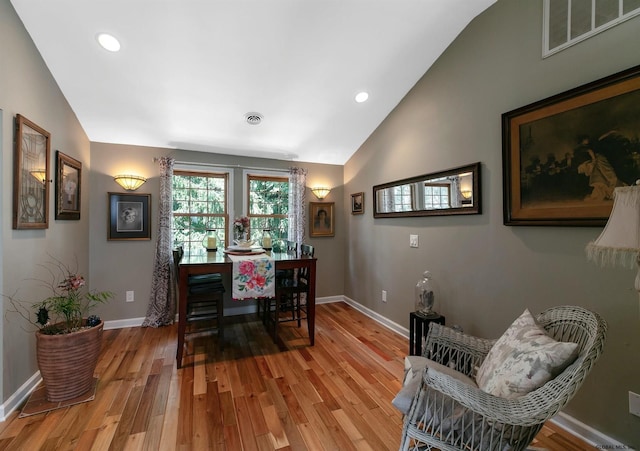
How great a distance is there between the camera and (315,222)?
4.22 meters

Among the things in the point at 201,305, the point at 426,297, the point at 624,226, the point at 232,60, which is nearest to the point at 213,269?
the point at 201,305

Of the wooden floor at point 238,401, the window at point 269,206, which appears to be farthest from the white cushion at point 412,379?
the window at point 269,206

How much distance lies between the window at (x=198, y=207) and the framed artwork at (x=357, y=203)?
181cm

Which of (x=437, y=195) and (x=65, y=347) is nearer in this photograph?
(x=65, y=347)

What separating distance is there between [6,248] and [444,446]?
2.74m

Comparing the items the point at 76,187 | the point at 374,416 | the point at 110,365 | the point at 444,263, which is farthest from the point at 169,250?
the point at 444,263

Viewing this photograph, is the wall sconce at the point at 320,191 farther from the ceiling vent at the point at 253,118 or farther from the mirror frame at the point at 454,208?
the ceiling vent at the point at 253,118

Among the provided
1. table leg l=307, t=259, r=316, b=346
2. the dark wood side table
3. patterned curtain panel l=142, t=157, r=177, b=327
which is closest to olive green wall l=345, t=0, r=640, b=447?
the dark wood side table

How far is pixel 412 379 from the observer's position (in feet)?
4.60

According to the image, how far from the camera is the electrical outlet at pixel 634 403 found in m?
1.43

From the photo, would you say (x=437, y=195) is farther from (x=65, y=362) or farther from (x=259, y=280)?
(x=65, y=362)

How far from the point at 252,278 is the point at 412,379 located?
1.66 meters

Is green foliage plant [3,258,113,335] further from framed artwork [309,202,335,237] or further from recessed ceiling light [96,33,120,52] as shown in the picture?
framed artwork [309,202,335,237]

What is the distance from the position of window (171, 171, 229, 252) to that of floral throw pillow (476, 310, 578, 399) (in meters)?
3.32
